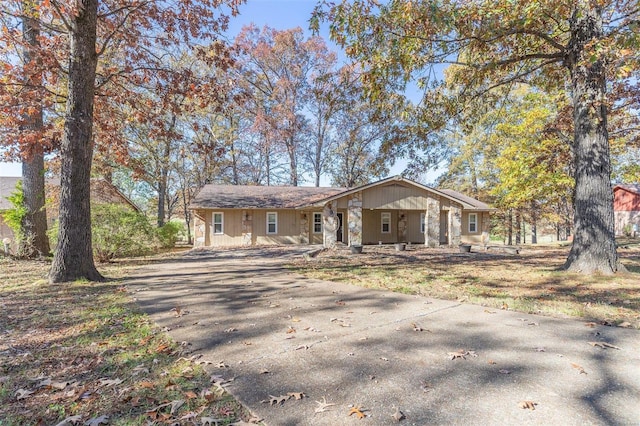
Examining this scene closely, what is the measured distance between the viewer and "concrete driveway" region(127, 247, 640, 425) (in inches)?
95.9

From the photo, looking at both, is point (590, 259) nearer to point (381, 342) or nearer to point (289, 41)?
point (381, 342)

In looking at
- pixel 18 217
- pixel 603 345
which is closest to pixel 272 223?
pixel 18 217

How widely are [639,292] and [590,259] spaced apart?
1.92 m

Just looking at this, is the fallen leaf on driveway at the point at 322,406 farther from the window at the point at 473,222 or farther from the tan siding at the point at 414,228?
the window at the point at 473,222

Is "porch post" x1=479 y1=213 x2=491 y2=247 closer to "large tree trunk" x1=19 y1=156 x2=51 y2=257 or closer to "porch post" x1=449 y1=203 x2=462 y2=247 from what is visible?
"porch post" x1=449 y1=203 x2=462 y2=247

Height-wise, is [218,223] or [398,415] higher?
[218,223]

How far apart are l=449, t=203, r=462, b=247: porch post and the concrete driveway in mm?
14369

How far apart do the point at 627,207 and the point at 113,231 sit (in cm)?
3951

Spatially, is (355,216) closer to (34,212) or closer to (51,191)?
(34,212)

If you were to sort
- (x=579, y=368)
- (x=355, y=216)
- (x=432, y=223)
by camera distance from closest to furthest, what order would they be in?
1. (x=579, y=368)
2. (x=355, y=216)
3. (x=432, y=223)

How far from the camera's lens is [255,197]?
21594 mm

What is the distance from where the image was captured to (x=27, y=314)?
→ 506 centimetres

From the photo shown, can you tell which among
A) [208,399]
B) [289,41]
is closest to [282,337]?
[208,399]

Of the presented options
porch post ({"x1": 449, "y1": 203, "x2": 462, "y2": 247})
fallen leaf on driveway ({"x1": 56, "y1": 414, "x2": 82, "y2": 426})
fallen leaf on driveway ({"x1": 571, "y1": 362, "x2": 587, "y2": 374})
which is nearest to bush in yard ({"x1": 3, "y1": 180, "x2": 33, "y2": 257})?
fallen leaf on driveway ({"x1": 56, "y1": 414, "x2": 82, "y2": 426})
